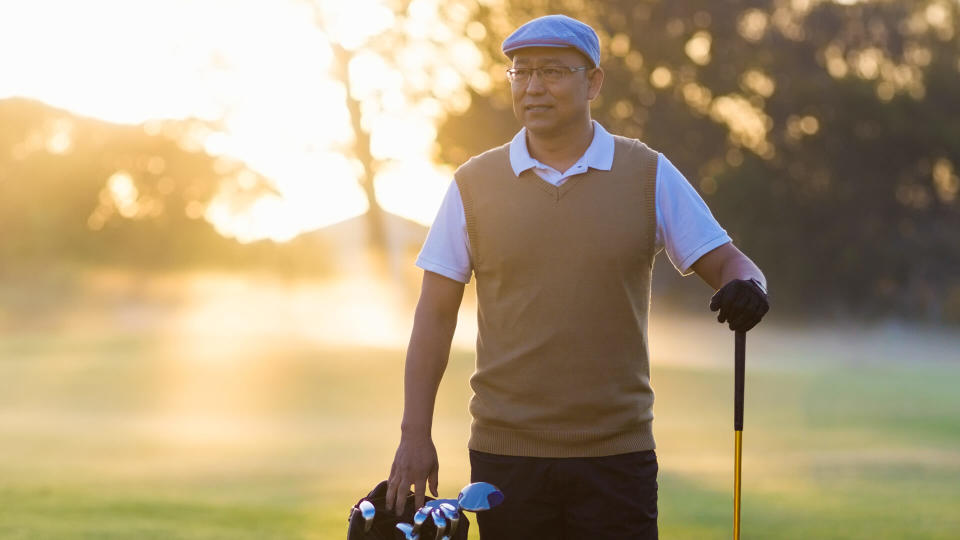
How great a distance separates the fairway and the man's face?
4880 mm

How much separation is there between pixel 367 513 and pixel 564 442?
1.57 feet

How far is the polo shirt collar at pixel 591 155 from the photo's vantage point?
325 centimetres

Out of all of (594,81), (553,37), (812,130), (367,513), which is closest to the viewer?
(367,513)

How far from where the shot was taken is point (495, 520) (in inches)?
129

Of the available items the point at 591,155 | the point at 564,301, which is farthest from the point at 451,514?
the point at 591,155

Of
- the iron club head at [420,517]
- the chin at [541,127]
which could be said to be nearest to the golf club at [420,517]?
the iron club head at [420,517]

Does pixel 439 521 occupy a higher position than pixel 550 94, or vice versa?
pixel 550 94

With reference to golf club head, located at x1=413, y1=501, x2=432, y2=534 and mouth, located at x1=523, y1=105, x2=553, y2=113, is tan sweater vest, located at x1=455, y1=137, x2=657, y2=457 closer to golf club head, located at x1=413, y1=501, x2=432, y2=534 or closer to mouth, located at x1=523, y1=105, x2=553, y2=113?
mouth, located at x1=523, y1=105, x2=553, y2=113

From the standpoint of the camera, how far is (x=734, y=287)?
3.11m

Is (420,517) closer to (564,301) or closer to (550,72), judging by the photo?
(564,301)

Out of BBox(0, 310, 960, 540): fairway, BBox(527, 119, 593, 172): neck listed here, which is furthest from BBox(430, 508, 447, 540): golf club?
BBox(0, 310, 960, 540): fairway

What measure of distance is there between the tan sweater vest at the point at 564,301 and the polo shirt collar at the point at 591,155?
0.02 meters

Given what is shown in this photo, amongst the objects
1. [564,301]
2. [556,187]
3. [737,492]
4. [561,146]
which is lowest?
[737,492]

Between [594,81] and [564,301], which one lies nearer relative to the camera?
[564,301]
